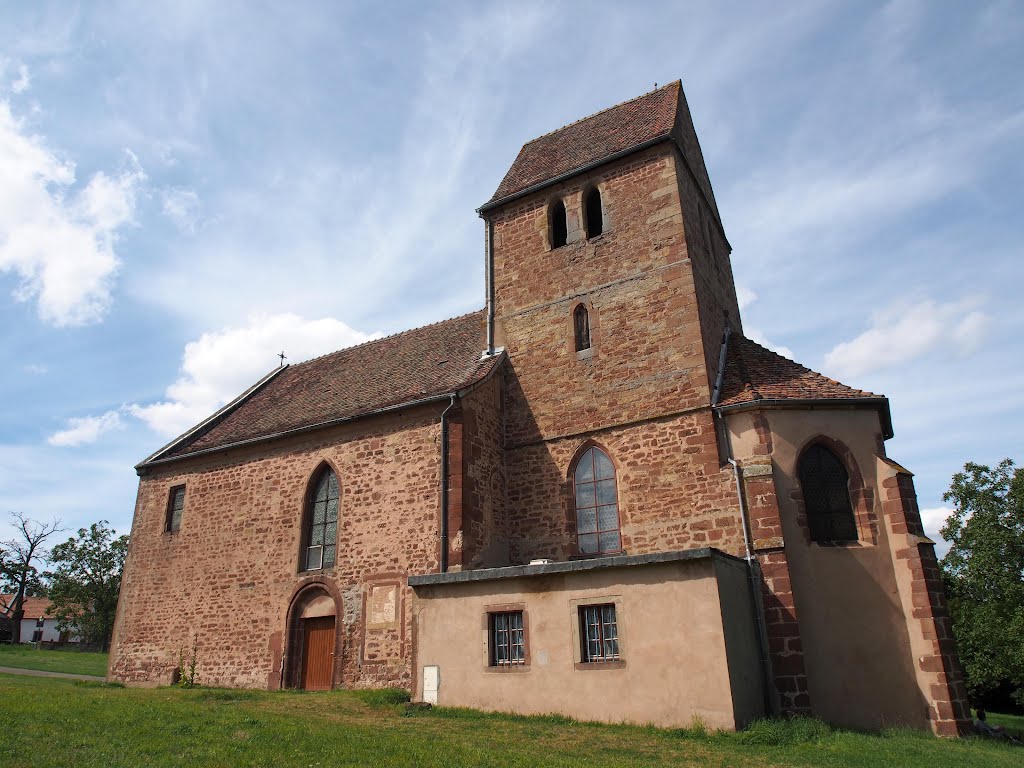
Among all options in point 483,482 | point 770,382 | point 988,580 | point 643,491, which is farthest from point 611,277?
point 988,580

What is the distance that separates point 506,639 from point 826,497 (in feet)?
21.7

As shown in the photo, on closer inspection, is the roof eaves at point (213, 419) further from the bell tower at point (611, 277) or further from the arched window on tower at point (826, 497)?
the arched window on tower at point (826, 497)

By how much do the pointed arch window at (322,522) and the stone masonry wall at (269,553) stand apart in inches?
10.1

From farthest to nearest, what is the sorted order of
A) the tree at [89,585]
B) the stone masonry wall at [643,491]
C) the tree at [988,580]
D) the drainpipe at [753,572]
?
1. the tree at [89,585]
2. the tree at [988,580]
3. the stone masonry wall at [643,491]
4. the drainpipe at [753,572]

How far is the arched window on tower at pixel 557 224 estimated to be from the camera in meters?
→ 18.8

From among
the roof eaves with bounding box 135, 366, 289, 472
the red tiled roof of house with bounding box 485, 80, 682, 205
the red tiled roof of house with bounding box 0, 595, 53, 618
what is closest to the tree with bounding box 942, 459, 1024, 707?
the red tiled roof of house with bounding box 485, 80, 682, 205

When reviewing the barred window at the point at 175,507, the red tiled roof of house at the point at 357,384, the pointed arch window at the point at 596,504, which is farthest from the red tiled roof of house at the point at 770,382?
the barred window at the point at 175,507

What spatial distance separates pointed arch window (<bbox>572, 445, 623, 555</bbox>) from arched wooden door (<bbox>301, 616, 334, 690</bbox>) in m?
5.96

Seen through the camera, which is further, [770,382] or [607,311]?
[607,311]

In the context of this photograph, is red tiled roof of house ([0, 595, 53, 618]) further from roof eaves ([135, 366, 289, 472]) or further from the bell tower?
the bell tower

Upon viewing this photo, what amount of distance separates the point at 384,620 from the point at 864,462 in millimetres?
10082

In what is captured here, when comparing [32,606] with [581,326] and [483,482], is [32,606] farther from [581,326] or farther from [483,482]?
[581,326]

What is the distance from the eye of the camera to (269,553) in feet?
57.2

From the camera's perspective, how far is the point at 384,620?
584 inches
